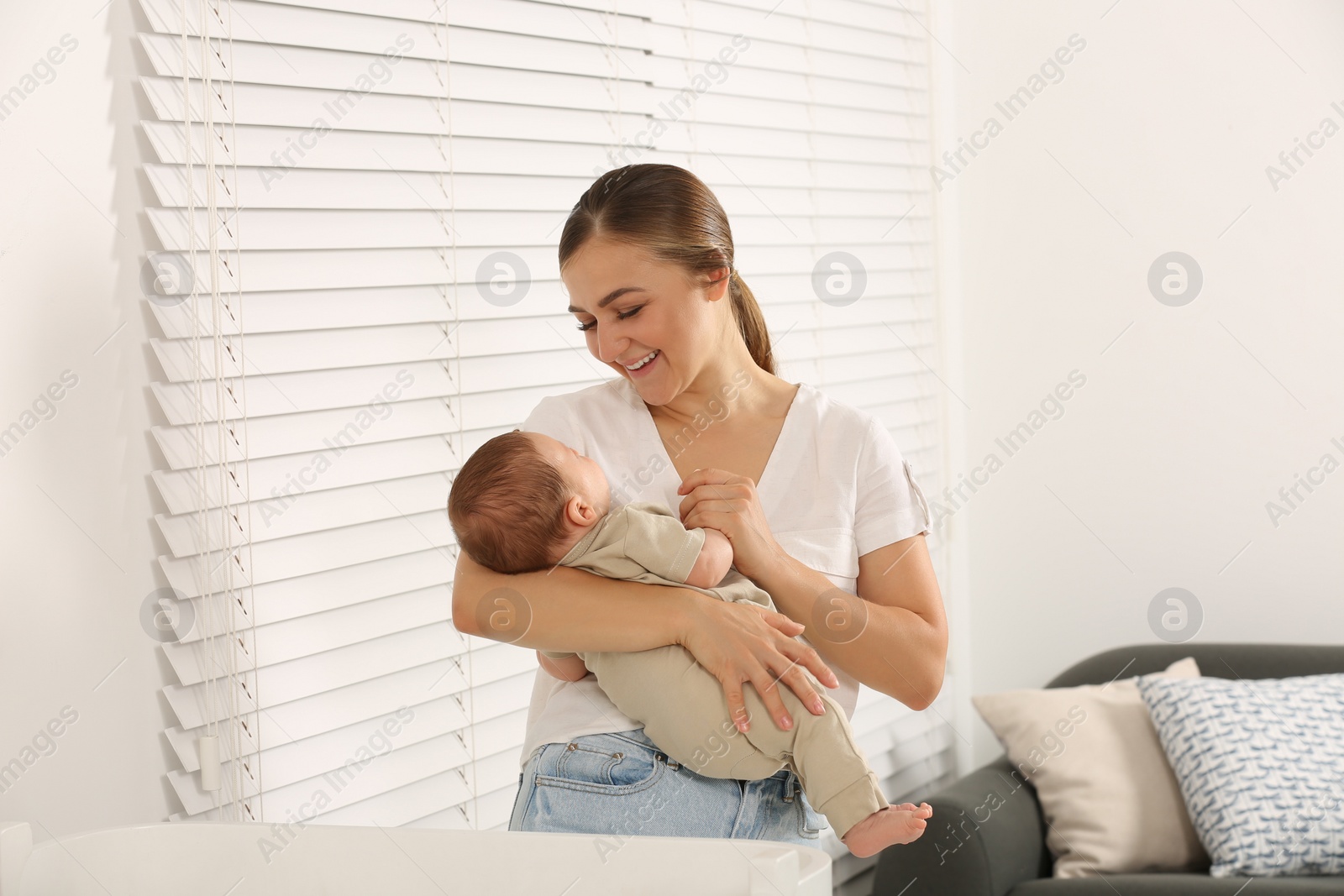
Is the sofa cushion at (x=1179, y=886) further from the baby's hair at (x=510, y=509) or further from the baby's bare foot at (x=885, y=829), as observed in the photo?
the baby's hair at (x=510, y=509)

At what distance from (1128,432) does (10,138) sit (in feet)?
8.43

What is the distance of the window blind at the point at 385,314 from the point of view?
1.50m

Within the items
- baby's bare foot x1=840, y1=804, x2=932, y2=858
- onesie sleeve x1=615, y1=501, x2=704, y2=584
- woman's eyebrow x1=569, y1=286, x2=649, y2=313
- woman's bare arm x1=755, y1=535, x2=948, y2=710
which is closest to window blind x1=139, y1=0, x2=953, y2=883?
woman's eyebrow x1=569, y1=286, x2=649, y2=313

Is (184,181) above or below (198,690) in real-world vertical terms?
above

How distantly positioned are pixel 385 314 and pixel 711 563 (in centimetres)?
74

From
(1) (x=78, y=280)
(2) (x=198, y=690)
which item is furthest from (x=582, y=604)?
(1) (x=78, y=280)

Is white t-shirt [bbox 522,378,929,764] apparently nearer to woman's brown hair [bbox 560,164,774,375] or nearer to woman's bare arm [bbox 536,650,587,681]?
woman's bare arm [bbox 536,650,587,681]

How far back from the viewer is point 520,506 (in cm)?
126

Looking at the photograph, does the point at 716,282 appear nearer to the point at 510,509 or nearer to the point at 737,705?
the point at 510,509

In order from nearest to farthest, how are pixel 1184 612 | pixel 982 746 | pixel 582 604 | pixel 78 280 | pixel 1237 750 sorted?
pixel 582 604
pixel 78 280
pixel 1237 750
pixel 1184 612
pixel 982 746

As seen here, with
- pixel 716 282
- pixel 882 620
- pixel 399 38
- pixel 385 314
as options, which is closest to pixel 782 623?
pixel 882 620

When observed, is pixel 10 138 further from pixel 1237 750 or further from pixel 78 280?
pixel 1237 750

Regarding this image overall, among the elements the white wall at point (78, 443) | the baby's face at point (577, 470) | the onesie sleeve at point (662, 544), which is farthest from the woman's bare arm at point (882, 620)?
the white wall at point (78, 443)

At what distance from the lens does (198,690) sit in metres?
1.47
